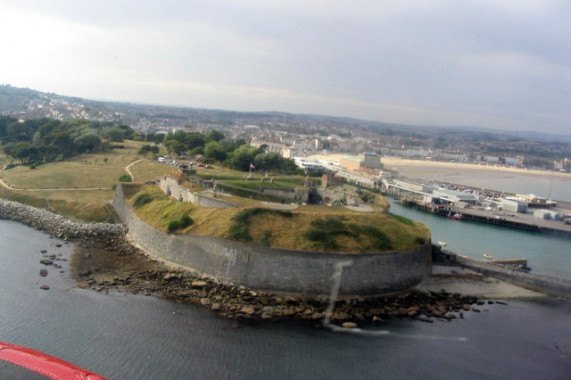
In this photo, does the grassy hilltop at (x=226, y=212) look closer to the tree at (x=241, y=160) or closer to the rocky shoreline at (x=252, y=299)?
the rocky shoreline at (x=252, y=299)

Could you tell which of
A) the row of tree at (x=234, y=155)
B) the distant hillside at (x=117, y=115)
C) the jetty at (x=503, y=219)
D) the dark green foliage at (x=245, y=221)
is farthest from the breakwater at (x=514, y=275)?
the distant hillside at (x=117, y=115)

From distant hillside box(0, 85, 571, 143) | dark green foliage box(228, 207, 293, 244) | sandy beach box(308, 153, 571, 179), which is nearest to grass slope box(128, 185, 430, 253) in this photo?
dark green foliage box(228, 207, 293, 244)

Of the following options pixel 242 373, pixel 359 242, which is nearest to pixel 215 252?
pixel 359 242

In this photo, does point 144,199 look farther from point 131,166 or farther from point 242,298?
point 131,166

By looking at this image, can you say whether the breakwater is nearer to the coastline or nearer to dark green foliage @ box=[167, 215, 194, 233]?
the coastline

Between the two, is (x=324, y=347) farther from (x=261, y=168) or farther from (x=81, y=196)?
(x=261, y=168)

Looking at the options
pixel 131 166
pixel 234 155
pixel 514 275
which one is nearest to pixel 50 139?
pixel 131 166

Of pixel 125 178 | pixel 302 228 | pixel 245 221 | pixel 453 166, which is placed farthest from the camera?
pixel 453 166
